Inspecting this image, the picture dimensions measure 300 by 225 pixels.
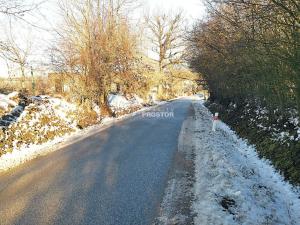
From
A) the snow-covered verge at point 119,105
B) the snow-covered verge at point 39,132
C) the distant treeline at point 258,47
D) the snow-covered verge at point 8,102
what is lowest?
the snow-covered verge at point 119,105

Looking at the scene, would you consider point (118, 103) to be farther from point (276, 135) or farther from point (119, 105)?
point (276, 135)

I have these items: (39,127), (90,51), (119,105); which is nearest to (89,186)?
(39,127)

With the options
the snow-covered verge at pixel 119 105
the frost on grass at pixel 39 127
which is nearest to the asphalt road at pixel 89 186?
the frost on grass at pixel 39 127

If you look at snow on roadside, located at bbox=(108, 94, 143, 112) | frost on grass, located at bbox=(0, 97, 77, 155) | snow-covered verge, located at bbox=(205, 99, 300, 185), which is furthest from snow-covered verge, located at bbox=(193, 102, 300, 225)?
snow on roadside, located at bbox=(108, 94, 143, 112)

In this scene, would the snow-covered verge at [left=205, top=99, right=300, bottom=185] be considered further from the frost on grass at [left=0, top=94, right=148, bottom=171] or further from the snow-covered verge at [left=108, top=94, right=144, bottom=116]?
the snow-covered verge at [left=108, top=94, right=144, bottom=116]

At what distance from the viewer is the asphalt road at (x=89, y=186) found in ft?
19.1

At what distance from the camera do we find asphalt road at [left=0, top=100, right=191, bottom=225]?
19.1 feet

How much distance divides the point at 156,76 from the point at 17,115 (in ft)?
98.1

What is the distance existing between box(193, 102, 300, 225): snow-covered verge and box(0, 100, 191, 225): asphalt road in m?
0.94

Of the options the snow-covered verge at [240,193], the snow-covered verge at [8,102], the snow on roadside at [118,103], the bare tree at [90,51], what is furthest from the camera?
the snow on roadside at [118,103]

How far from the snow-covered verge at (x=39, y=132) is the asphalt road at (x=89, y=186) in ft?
2.96

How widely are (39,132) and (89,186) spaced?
7695 mm

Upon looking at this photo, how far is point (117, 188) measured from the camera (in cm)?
725

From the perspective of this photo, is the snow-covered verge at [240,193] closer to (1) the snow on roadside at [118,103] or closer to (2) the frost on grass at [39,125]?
(2) the frost on grass at [39,125]
